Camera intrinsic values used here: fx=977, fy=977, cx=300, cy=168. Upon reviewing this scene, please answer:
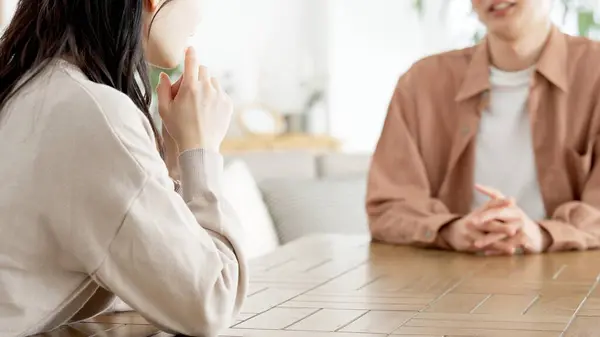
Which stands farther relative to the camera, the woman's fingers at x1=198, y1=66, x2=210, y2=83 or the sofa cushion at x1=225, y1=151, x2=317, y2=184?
the sofa cushion at x1=225, y1=151, x2=317, y2=184

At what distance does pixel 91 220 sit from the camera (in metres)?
1.08

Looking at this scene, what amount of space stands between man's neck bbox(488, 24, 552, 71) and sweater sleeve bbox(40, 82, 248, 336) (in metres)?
1.52

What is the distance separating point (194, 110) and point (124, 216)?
0.23 m

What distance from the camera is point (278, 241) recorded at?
371cm

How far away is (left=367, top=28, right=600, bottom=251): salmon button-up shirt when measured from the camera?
2309mm

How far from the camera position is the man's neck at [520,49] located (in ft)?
8.01

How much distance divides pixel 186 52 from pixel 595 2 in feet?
16.7

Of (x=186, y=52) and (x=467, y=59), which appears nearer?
(x=186, y=52)

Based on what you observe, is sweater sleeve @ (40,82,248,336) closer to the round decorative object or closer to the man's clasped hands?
the man's clasped hands

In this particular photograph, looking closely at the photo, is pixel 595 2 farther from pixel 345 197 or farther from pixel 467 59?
pixel 467 59

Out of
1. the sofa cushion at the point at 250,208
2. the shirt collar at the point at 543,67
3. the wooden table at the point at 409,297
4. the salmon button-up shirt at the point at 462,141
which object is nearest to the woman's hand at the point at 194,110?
the wooden table at the point at 409,297

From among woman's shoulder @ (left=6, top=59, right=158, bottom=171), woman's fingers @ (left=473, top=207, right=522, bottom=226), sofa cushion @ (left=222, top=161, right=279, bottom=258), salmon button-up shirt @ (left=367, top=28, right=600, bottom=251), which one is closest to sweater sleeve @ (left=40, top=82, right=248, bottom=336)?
woman's shoulder @ (left=6, top=59, right=158, bottom=171)

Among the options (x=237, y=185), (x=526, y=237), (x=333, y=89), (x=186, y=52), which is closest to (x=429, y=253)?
(x=526, y=237)

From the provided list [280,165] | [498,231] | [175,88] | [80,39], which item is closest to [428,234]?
[498,231]
